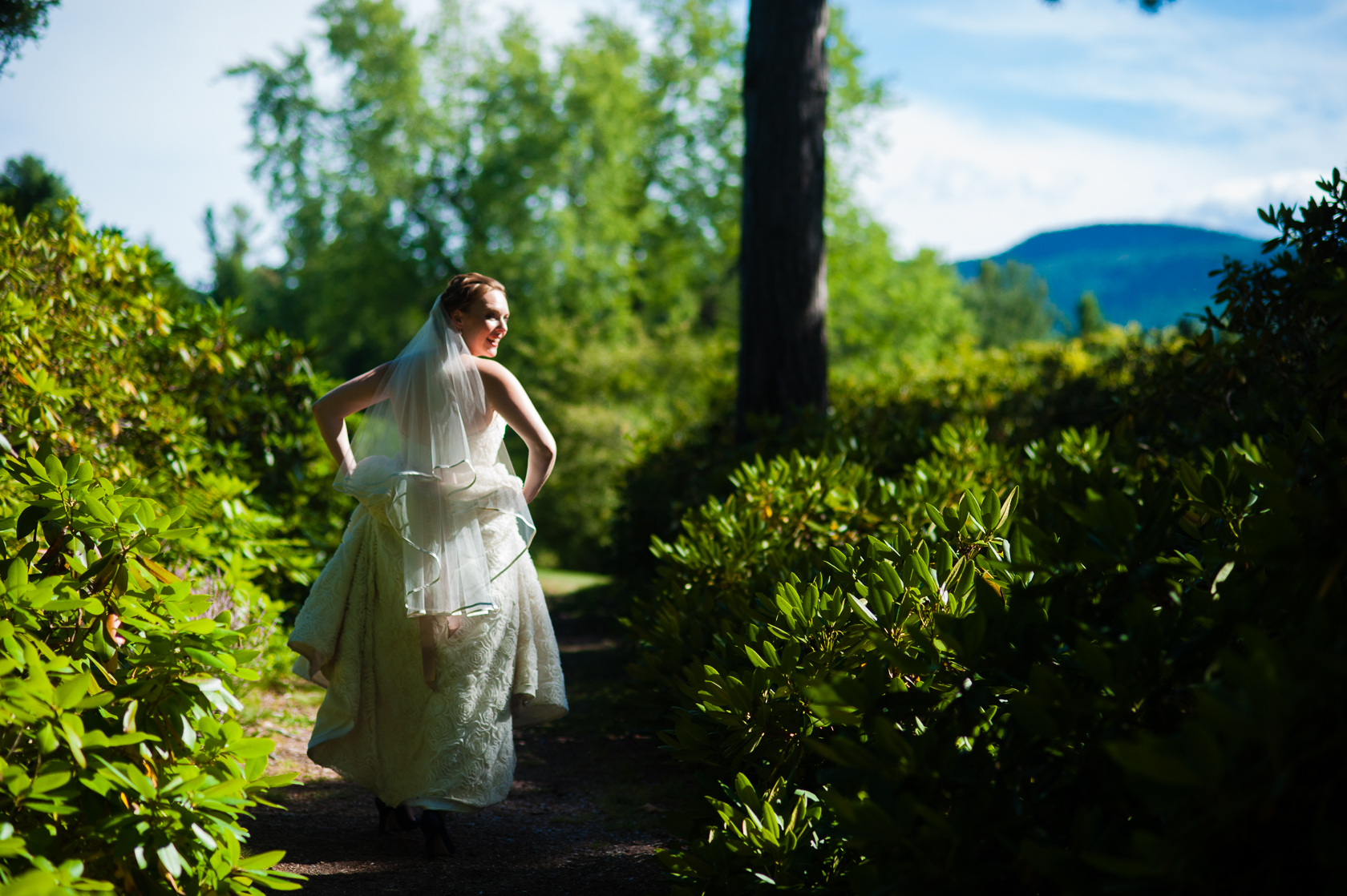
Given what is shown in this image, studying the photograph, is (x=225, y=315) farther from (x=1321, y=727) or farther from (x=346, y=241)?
(x=346, y=241)

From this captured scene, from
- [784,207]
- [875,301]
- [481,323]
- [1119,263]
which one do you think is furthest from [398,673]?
[1119,263]

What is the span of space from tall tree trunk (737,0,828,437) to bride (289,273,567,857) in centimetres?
347

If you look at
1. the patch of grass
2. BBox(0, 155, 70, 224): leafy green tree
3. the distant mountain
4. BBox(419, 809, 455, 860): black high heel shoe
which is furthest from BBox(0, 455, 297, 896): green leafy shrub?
the distant mountain

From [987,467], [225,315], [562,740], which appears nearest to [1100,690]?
[987,467]

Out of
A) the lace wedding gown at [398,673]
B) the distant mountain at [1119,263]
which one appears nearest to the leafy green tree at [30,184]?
the lace wedding gown at [398,673]

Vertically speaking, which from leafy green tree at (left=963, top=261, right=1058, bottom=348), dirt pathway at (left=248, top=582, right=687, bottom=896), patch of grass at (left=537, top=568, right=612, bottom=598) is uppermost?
leafy green tree at (left=963, top=261, right=1058, bottom=348)

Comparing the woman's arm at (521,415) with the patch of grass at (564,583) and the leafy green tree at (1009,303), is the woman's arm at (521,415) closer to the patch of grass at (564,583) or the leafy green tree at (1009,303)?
the patch of grass at (564,583)

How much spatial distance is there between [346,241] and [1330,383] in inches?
1029

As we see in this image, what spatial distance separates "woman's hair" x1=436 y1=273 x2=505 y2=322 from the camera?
347 cm

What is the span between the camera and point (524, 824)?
372 centimetres

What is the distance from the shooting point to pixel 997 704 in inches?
77.4

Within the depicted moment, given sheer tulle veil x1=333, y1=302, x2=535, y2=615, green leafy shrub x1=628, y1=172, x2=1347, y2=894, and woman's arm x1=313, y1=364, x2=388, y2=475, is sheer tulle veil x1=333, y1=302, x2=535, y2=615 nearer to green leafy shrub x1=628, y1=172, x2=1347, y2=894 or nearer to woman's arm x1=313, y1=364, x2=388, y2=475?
woman's arm x1=313, y1=364, x2=388, y2=475

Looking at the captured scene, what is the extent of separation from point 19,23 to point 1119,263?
298 feet

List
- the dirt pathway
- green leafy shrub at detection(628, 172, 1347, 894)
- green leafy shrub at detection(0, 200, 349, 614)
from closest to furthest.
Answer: green leafy shrub at detection(628, 172, 1347, 894)
the dirt pathway
green leafy shrub at detection(0, 200, 349, 614)
